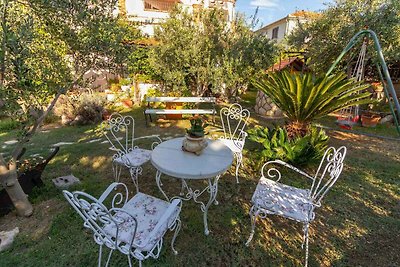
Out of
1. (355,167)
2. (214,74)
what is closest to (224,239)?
(355,167)

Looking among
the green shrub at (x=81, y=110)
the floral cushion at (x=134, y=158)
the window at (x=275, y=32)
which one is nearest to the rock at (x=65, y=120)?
the green shrub at (x=81, y=110)

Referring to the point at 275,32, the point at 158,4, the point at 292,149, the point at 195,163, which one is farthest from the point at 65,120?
the point at 275,32

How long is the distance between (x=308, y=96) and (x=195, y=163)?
9.29 ft

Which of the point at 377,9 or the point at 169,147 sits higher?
the point at 377,9

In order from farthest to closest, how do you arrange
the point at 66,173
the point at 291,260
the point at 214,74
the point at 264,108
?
1. the point at 264,108
2. the point at 214,74
3. the point at 66,173
4. the point at 291,260

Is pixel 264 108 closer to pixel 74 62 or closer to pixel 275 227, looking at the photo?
pixel 275 227

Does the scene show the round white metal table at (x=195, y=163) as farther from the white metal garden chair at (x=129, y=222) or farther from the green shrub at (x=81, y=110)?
the green shrub at (x=81, y=110)

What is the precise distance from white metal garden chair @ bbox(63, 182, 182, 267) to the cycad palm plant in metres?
3.32

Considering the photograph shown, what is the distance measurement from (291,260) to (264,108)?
6815 millimetres

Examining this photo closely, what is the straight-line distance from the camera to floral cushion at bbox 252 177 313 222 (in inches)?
99.1

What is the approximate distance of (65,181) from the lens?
12.7ft

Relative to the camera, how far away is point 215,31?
819 cm

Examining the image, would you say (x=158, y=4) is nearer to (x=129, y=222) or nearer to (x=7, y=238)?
(x=7, y=238)

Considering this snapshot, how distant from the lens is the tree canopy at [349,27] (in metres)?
7.12
